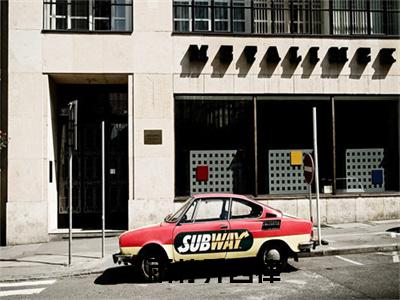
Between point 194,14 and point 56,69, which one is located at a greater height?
point 194,14

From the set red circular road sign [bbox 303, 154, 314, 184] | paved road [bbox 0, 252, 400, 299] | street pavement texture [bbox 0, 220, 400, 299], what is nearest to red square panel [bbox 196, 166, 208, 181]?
street pavement texture [bbox 0, 220, 400, 299]

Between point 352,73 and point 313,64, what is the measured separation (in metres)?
1.49

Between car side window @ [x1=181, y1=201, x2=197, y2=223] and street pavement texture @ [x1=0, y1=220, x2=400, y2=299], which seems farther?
car side window @ [x1=181, y1=201, x2=197, y2=223]

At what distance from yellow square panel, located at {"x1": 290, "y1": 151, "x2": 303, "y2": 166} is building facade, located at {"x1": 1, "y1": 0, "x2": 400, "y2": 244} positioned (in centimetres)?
3

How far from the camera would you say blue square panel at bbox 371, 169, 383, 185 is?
16078 millimetres

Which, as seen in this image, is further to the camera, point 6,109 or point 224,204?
point 6,109

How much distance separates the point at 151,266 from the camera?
8.88 m

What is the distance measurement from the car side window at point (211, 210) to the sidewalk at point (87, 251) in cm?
265

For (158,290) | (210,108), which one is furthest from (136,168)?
(158,290)

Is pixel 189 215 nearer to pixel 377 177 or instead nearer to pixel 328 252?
pixel 328 252

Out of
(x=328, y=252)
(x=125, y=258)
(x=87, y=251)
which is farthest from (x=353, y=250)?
A: (x=87, y=251)

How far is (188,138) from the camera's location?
1518 centimetres

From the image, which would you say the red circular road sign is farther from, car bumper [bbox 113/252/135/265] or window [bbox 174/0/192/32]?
window [bbox 174/0/192/32]

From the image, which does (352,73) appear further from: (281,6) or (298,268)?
(298,268)
